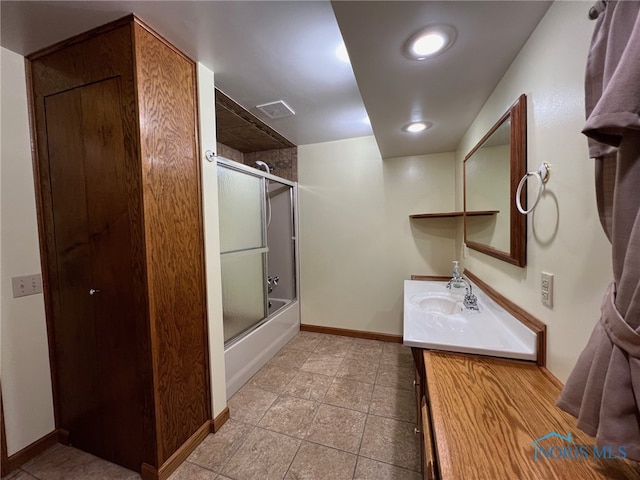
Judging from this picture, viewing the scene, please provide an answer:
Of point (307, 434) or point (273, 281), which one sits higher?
point (273, 281)

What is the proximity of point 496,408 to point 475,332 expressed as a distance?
493mm

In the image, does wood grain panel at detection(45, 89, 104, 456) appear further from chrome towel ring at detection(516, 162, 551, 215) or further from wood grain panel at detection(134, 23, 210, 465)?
chrome towel ring at detection(516, 162, 551, 215)

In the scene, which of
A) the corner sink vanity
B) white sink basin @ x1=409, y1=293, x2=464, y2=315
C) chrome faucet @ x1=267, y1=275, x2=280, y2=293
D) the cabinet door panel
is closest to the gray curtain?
the corner sink vanity

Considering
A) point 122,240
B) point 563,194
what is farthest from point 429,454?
point 122,240

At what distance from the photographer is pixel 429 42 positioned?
1064 mm

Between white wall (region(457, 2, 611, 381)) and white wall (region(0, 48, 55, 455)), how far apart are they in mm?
2560

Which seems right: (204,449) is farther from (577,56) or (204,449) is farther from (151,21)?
(577,56)

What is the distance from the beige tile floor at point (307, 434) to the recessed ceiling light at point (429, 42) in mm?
2082

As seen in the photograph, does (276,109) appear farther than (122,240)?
Yes

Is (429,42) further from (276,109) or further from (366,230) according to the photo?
(366,230)

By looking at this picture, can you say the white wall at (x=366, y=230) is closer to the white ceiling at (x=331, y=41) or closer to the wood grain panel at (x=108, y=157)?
the white ceiling at (x=331, y=41)

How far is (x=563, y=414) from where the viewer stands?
2.52ft

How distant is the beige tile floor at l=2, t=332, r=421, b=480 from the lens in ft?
4.49

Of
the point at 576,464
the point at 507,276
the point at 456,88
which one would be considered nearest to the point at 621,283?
the point at 576,464
